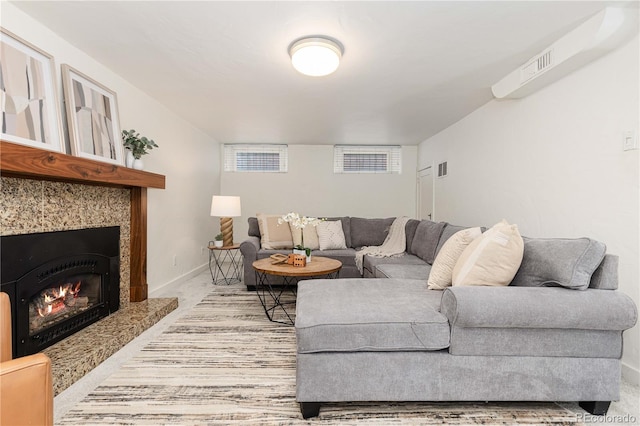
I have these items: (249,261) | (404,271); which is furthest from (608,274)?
(249,261)

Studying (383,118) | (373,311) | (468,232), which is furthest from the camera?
(383,118)

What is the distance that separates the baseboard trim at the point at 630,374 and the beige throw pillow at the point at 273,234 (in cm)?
321

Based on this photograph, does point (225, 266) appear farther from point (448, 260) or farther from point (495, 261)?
point (495, 261)

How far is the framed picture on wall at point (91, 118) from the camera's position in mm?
2121

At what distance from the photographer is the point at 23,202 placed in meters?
1.87

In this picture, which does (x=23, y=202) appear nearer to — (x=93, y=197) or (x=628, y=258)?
(x=93, y=197)

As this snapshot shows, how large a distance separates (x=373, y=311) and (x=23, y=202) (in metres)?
2.16

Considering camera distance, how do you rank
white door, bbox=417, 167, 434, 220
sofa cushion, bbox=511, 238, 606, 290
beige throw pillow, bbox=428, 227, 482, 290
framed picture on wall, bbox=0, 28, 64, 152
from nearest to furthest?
sofa cushion, bbox=511, 238, 606, 290 → framed picture on wall, bbox=0, 28, 64, 152 → beige throw pillow, bbox=428, 227, 482, 290 → white door, bbox=417, 167, 434, 220

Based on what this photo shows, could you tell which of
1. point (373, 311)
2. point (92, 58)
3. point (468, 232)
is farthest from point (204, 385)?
point (92, 58)

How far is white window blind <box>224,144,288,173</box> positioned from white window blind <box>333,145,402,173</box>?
996 millimetres

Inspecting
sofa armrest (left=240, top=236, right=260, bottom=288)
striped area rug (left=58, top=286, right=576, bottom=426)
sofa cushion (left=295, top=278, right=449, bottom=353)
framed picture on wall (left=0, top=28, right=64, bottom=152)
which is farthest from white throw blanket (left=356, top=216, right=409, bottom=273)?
framed picture on wall (left=0, top=28, right=64, bottom=152)

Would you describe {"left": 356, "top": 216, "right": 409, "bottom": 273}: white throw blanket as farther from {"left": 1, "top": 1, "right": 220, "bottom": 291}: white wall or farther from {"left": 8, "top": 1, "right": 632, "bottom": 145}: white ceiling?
{"left": 1, "top": 1, "right": 220, "bottom": 291}: white wall

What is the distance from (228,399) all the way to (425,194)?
178 inches

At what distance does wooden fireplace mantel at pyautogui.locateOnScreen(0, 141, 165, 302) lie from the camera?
1550 millimetres
